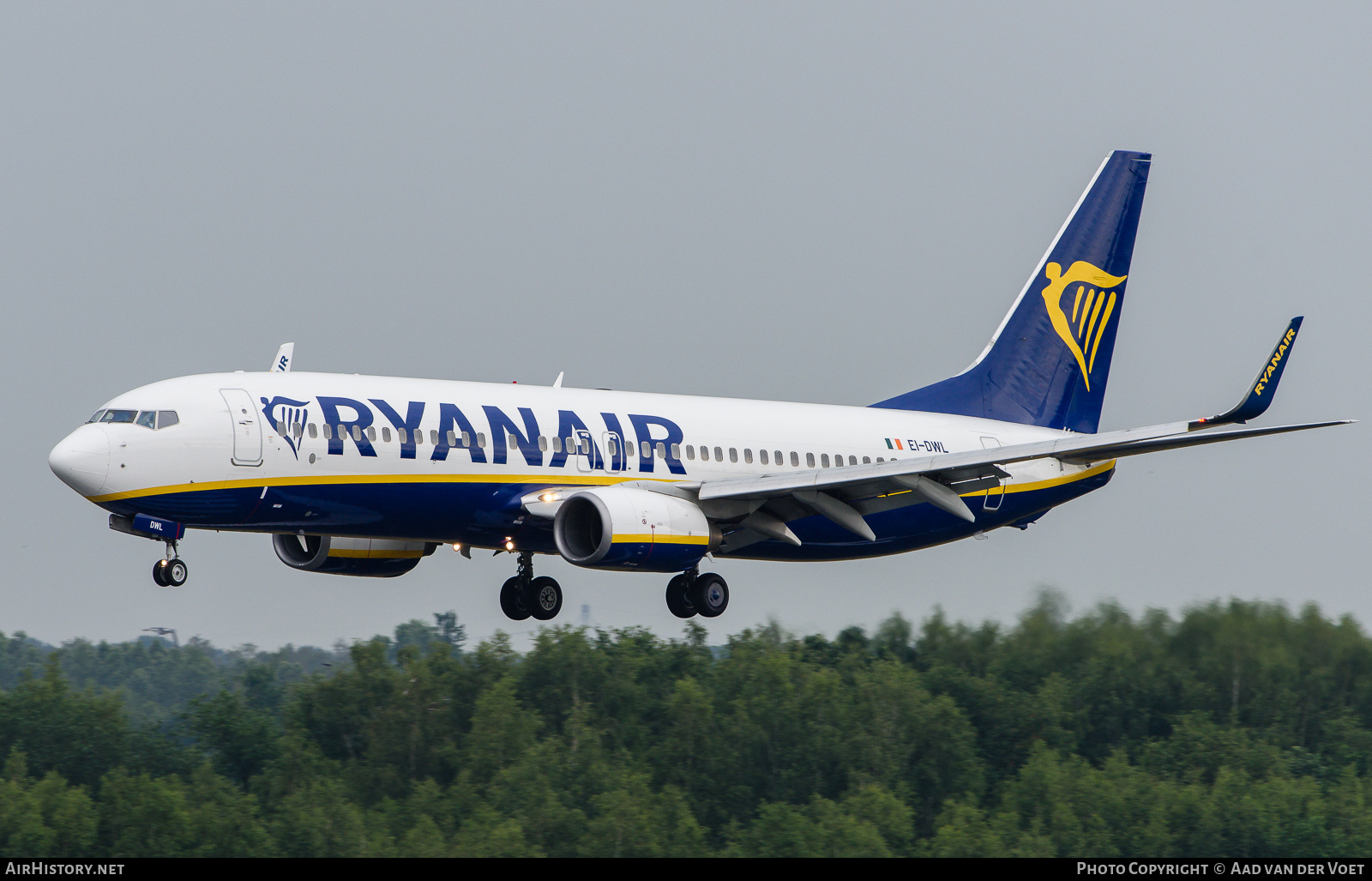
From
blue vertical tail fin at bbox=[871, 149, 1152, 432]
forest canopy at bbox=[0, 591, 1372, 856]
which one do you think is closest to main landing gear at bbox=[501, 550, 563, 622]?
blue vertical tail fin at bbox=[871, 149, 1152, 432]

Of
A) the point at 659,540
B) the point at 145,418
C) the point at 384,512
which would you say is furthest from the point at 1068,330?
the point at 145,418

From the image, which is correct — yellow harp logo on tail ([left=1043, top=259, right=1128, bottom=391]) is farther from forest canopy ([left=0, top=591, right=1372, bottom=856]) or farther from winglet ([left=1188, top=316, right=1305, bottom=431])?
forest canopy ([left=0, top=591, right=1372, bottom=856])

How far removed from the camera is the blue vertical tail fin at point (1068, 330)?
42.1 metres

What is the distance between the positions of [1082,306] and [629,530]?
1776cm

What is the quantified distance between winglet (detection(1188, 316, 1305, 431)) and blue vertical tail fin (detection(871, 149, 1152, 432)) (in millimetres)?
12171

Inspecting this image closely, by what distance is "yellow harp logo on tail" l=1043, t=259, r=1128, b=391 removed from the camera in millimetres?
43281

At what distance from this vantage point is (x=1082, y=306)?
1716 inches

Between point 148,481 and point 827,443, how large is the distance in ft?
51.0

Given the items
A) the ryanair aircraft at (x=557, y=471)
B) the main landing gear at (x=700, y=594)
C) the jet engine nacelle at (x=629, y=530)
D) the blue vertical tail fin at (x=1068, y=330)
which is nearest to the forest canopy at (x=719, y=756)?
the blue vertical tail fin at (x=1068, y=330)

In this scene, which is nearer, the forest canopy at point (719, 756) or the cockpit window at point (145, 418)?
the cockpit window at point (145, 418)

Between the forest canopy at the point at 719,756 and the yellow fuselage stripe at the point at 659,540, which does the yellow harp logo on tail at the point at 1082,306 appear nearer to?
the yellow fuselage stripe at the point at 659,540

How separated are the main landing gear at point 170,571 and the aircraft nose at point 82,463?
180cm

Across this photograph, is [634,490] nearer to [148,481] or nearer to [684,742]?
[148,481]
